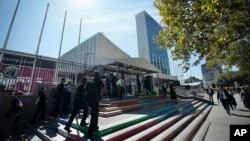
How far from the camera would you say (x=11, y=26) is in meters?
11.9

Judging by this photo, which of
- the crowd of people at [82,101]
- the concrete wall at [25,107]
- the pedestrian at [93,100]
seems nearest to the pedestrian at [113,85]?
the crowd of people at [82,101]

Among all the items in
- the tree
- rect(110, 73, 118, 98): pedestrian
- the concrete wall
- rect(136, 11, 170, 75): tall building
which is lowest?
the concrete wall

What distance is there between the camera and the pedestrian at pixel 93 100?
393 centimetres

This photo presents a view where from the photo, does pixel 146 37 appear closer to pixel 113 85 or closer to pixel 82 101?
pixel 113 85

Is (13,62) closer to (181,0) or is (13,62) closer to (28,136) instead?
(28,136)

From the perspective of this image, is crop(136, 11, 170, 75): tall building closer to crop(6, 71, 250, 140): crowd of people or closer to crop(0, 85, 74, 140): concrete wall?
crop(6, 71, 250, 140): crowd of people

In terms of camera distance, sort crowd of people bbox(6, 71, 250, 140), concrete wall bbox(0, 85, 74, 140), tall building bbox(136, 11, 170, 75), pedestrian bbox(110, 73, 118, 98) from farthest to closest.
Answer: tall building bbox(136, 11, 170, 75)
pedestrian bbox(110, 73, 118, 98)
concrete wall bbox(0, 85, 74, 140)
crowd of people bbox(6, 71, 250, 140)

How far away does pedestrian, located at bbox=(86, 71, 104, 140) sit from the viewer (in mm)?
3926

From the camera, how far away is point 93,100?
410cm

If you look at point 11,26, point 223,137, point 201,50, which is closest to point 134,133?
point 223,137

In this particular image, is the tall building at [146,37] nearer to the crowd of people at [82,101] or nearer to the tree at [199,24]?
the tree at [199,24]

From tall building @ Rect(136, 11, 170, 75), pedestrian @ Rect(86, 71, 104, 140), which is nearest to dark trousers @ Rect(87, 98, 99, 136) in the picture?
pedestrian @ Rect(86, 71, 104, 140)

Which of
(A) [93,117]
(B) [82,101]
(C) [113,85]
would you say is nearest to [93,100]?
(A) [93,117]

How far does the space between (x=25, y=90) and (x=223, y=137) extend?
967 cm
